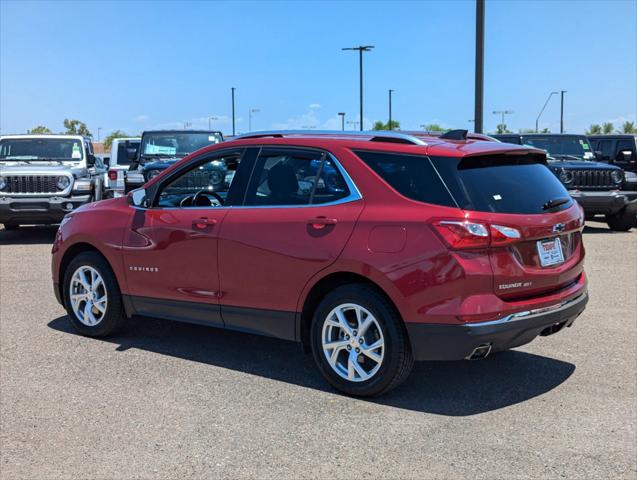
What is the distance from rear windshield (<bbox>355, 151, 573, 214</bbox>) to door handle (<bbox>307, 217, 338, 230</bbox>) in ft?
1.46

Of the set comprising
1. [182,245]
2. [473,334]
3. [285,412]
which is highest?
[182,245]

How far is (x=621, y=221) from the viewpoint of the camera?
14.8 meters

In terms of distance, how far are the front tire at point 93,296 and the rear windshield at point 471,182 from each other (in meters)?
2.64

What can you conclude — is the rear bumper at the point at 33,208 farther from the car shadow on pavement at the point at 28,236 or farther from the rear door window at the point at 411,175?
the rear door window at the point at 411,175

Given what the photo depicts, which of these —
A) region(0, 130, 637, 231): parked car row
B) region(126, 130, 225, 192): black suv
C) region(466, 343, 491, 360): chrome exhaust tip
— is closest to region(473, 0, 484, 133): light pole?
region(0, 130, 637, 231): parked car row

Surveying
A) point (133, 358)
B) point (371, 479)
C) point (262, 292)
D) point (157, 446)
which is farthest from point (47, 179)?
point (371, 479)

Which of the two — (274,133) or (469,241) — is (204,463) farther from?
(274,133)

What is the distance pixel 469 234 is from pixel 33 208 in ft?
35.0

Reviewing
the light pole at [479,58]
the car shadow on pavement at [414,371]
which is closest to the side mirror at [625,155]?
the light pole at [479,58]

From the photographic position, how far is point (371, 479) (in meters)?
3.69

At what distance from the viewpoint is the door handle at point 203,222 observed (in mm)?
5484

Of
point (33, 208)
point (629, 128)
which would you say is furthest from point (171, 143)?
point (629, 128)

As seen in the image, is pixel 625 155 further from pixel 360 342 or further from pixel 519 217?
pixel 360 342

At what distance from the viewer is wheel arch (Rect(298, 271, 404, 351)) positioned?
471 cm
